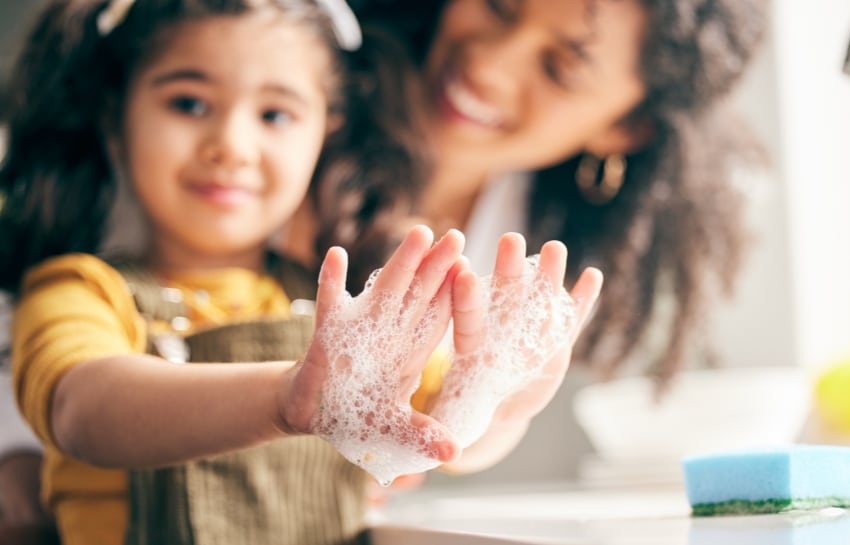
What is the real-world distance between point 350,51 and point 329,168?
0.12 meters

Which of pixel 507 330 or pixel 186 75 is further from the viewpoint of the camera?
pixel 186 75

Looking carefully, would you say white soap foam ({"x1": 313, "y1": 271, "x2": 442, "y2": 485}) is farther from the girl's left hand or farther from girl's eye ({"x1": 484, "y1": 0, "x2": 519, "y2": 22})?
girl's eye ({"x1": 484, "y1": 0, "x2": 519, "y2": 22})

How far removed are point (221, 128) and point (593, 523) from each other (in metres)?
0.44

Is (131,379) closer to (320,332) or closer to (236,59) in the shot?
(320,332)

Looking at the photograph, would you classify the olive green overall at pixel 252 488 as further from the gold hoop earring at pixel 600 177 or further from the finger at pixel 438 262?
the gold hoop earring at pixel 600 177

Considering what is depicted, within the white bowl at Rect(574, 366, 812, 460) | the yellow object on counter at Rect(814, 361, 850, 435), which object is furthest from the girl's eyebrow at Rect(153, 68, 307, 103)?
the yellow object on counter at Rect(814, 361, 850, 435)

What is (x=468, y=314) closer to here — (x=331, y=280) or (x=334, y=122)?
(x=331, y=280)

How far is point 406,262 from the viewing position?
1.73ft

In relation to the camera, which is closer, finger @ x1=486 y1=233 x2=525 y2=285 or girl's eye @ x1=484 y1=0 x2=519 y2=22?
finger @ x1=486 y1=233 x2=525 y2=285

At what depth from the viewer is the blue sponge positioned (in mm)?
587

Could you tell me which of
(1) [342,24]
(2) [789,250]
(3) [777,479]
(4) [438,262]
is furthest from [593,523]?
(2) [789,250]

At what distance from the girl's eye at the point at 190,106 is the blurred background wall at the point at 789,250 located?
0.73 meters

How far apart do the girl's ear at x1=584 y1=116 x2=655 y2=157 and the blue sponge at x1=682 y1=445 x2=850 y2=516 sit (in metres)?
0.64

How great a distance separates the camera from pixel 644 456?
1.24 m
